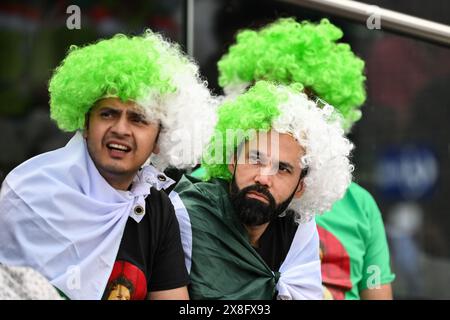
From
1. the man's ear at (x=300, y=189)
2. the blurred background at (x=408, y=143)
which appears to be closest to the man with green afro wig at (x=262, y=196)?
the man's ear at (x=300, y=189)

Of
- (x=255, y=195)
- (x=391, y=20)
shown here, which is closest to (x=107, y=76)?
(x=255, y=195)

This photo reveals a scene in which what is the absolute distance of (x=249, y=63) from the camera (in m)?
4.01

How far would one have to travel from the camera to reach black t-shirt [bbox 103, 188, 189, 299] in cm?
282

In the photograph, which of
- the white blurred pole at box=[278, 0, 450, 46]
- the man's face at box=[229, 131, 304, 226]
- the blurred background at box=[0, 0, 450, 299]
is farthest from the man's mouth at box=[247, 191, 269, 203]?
the blurred background at box=[0, 0, 450, 299]

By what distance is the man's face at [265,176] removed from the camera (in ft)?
9.87

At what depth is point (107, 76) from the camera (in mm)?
2867

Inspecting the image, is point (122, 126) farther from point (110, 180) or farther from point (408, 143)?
point (408, 143)

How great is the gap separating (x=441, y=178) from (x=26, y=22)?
8.26 ft

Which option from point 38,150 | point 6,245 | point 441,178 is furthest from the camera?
point 441,178

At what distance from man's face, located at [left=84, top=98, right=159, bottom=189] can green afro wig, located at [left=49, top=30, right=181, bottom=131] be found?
0.03 m

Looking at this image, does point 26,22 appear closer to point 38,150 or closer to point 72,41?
point 72,41

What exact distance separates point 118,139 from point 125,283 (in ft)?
1.35
